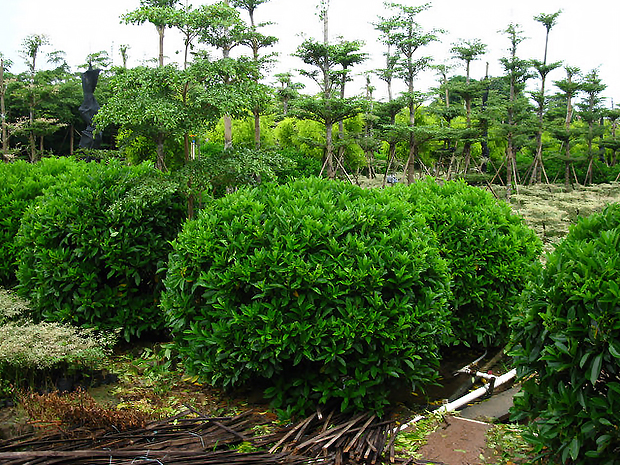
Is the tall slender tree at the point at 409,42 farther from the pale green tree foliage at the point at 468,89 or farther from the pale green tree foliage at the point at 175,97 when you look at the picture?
the pale green tree foliage at the point at 175,97

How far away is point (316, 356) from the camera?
2951 mm

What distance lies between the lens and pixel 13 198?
5199mm

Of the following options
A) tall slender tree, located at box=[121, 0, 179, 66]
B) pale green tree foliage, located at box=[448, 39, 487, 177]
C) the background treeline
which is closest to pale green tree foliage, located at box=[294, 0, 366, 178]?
the background treeline

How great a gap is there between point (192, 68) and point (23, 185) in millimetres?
2478

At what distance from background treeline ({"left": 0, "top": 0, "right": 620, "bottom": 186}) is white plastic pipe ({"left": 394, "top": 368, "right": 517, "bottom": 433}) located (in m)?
2.51

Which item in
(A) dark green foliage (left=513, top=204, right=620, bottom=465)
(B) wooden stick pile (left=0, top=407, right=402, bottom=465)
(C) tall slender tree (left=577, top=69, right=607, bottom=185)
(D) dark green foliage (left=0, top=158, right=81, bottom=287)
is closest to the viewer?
(A) dark green foliage (left=513, top=204, right=620, bottom=465)

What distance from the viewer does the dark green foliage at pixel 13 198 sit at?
16.8 feet

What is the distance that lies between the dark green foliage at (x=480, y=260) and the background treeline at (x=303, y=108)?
67.1 inches

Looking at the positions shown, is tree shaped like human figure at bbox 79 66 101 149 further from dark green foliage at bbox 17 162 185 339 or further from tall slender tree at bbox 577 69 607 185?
tall slender tree at bbox 577 69 607 185

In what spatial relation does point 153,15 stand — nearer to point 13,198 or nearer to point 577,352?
point 13,198

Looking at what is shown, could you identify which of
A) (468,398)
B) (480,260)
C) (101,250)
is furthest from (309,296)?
(101,250)

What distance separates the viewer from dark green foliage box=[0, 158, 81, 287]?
5.11 meters

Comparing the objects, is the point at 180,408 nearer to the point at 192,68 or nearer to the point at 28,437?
the point at 28,437

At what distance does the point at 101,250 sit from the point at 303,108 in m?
9.21
